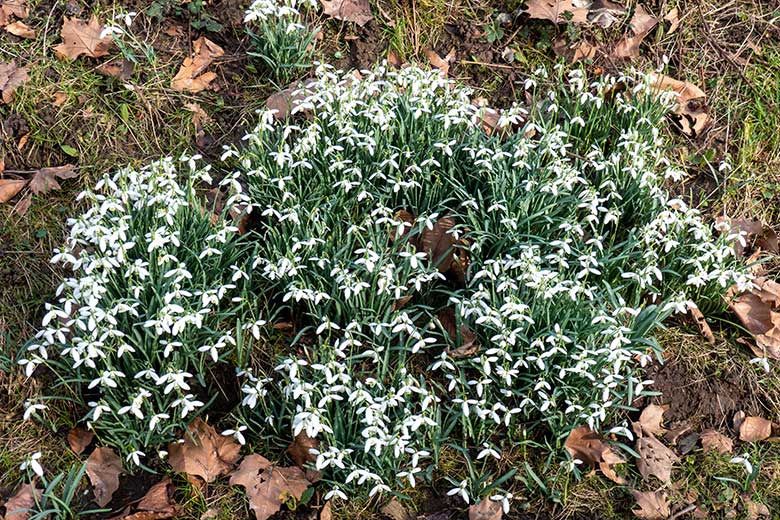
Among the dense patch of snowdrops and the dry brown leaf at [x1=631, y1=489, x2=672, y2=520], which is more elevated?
the dense patch of snowdrops

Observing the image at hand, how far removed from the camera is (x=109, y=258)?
10.4 ft

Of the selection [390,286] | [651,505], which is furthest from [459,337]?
[651,505]

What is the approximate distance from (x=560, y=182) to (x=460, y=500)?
4.60ft

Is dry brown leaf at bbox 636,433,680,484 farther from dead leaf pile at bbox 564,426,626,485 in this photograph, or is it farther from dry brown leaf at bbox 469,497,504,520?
dry brown leaf at bbox 469,497,504,520

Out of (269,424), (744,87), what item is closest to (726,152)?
(744,87)

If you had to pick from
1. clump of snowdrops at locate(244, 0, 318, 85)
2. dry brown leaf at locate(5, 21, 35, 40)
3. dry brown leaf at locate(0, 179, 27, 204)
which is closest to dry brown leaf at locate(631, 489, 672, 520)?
clump of snowdrops at locate(244, 0, 318, 85)

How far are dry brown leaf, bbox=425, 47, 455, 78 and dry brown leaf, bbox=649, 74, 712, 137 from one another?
42.2 inches

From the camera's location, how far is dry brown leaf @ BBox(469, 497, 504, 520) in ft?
9.92

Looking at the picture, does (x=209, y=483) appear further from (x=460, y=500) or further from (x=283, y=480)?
(x=460, y=500)

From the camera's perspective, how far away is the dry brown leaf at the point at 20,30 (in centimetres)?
430

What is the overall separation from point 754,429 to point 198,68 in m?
3.10

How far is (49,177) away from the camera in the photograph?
3875mm

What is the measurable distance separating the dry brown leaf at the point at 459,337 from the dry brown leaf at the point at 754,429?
3.75ft

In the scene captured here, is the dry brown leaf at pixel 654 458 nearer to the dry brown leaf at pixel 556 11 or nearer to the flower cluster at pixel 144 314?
the flower cluster at pixel 144 314
